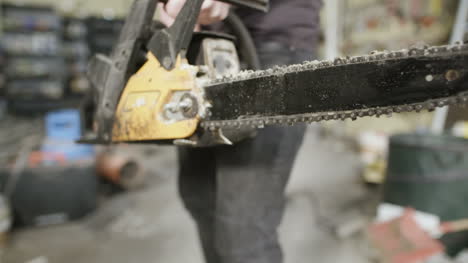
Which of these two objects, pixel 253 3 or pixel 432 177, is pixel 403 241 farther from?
pixel 253 3

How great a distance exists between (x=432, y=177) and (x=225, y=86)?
5.26ft

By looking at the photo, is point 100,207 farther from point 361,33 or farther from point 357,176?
point 361,33

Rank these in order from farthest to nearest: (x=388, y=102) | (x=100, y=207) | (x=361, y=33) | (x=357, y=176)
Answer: (x=361, y=33), (x=357, y=176), (x=100, y=207), (x=388, y=102)

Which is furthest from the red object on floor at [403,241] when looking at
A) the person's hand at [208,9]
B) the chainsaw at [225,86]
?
the person's hand at [208,9]

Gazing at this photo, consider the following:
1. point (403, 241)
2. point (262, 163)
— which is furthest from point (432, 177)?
point (262, 163)

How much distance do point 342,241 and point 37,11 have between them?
22.8 ft

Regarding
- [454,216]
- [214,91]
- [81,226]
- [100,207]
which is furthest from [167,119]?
[100,207]

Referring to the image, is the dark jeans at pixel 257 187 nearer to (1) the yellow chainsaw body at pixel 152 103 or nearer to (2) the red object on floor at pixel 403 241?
(1) the yellow chainsaw body at pixel 152 103

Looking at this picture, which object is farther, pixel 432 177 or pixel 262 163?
pixel 432 177

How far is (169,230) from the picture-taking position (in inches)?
76.8

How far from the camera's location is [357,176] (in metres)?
2.73

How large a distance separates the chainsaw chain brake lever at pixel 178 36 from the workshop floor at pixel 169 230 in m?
1.31

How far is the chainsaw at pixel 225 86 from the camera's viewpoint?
0.37m

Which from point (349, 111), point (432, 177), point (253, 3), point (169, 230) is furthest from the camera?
point (169, 230)
